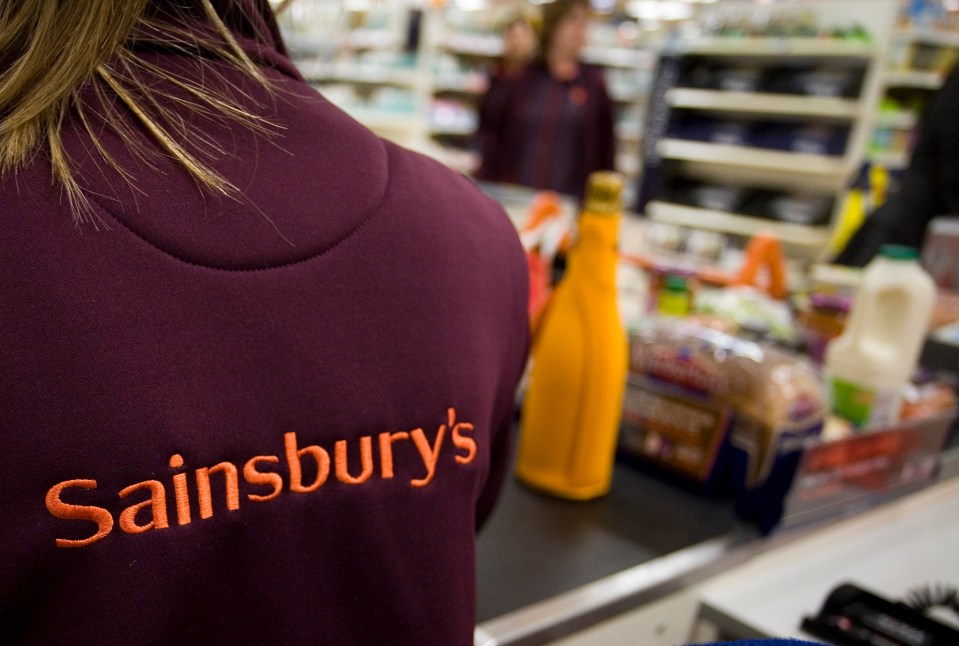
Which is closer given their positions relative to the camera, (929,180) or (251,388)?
(251,388)

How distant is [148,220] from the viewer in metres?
0.46

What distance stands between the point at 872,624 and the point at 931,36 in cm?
465

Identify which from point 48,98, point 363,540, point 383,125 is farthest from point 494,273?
point 383,125

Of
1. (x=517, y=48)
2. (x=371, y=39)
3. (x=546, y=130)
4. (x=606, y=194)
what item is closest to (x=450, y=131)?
(x=371, y=39)

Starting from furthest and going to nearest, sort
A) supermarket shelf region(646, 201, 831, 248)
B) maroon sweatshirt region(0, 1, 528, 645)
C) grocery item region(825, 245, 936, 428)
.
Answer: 1. supermarket shelf region(646, 201, 831, 248)
2. grocery item region(825, 245, 936, 428)
3. maroon sweatshirt region(0, 1, 528, 645)

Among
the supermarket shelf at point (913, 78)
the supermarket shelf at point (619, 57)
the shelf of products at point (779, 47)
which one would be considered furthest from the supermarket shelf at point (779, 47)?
the supermarket shelf at point (619, 57)

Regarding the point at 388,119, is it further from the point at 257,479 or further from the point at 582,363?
the point at 257,479

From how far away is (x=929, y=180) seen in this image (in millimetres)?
2303

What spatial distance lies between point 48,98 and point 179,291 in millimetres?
133

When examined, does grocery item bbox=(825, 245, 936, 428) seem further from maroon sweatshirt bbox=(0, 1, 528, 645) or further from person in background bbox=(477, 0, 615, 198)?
person in background bbox=(477, 0, 615, 198)

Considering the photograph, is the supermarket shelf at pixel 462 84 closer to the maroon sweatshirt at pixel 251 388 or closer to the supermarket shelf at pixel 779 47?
the supermarket shelf at pixel 779 47

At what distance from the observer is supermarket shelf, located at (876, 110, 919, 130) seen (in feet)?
15.2

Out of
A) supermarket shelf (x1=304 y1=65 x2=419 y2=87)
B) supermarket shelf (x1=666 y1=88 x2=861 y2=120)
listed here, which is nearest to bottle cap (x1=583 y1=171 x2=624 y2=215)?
supermarket shelf (x1=666 y1=88 x2=861 y2=120)

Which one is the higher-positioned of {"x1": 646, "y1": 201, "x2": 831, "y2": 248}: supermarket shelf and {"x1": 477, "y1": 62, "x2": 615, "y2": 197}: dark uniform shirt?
{"x1": 477, "y1": 62, "x2": 615, "y2": 197}: dark uniform shirt
